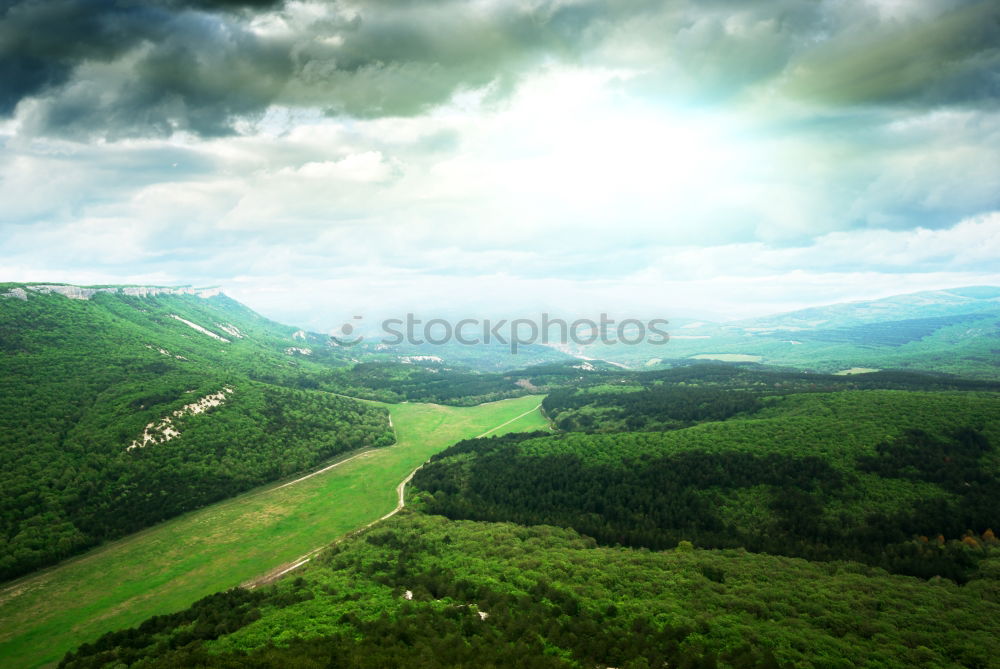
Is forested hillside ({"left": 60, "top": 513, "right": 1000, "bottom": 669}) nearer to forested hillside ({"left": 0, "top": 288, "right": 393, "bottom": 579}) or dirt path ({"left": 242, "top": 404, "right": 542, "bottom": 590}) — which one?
dirt path ({"left": 242, "top": 404, "right": 542, "bottom": 590})

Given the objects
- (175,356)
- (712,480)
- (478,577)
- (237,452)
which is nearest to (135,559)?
(237,452)

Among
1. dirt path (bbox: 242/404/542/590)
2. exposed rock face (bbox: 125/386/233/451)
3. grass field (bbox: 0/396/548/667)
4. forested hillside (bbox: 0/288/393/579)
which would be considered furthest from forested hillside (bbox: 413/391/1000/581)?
exposed rock face (bbox: 125/386/233/451)

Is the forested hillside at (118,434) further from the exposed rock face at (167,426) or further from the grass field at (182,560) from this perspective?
the grass field at (182,560)

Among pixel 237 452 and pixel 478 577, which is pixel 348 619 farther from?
pixel 237 452

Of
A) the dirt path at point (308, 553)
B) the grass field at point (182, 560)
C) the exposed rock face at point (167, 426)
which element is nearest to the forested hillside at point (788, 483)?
the dirt path at point (308, 553)

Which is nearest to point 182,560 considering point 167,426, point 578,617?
point 167,426

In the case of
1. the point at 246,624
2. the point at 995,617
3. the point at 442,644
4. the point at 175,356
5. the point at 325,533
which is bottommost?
the point at 325,533
